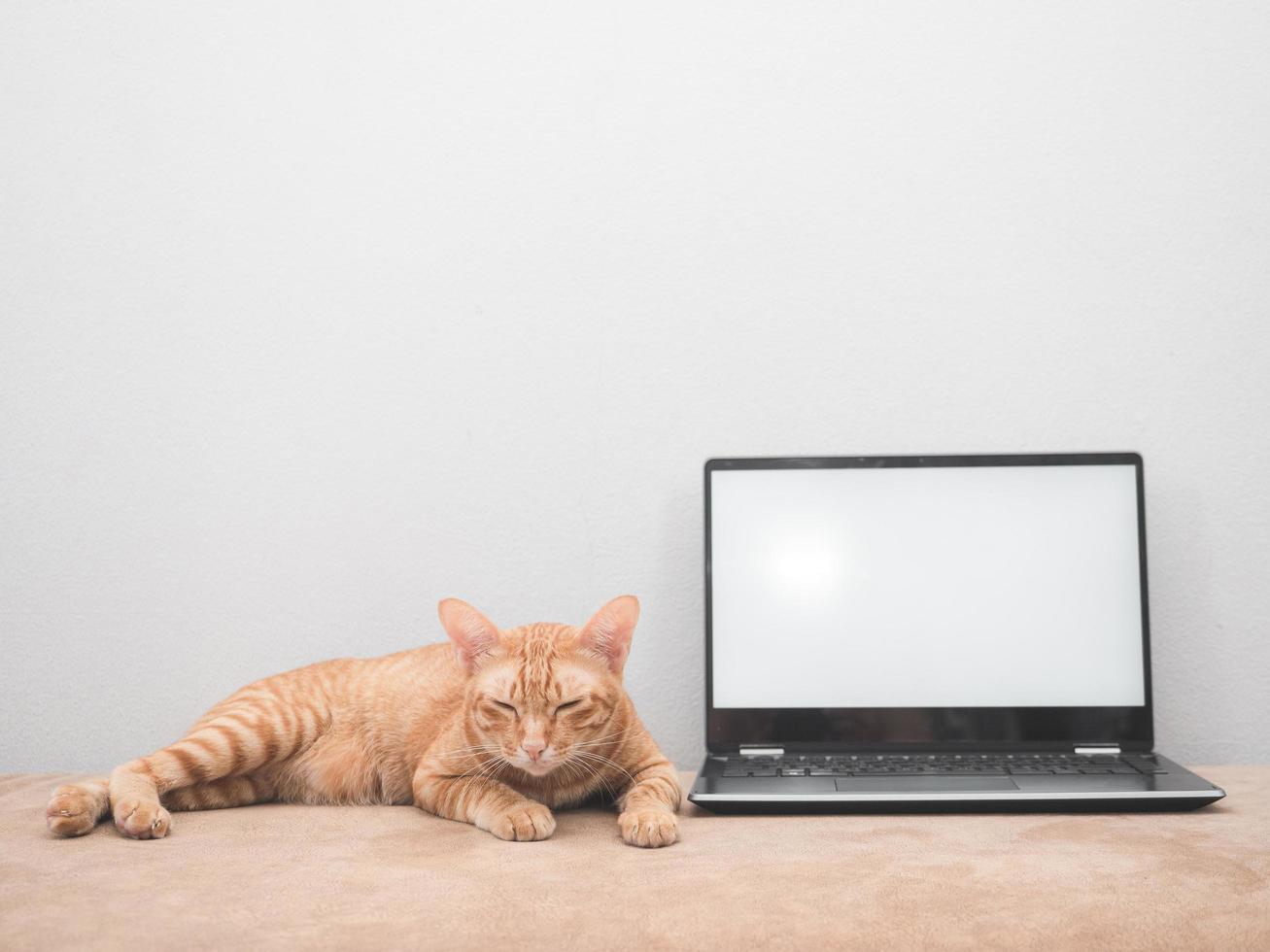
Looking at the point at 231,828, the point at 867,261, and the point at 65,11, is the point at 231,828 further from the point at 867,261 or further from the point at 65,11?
the point at 65,11

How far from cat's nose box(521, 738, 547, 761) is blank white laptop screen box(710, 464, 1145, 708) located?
14.5 inches

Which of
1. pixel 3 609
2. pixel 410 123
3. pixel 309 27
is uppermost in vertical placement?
pixel 309 27

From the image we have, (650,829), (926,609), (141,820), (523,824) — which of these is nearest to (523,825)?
(523,824)

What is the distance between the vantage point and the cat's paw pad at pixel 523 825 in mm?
1126

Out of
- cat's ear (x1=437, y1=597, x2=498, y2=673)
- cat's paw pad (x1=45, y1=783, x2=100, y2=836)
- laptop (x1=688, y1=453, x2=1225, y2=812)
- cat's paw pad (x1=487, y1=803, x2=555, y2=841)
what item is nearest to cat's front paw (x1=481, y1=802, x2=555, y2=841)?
cat's paw pad (x1=487, y1=803, x2=555, y2=841)

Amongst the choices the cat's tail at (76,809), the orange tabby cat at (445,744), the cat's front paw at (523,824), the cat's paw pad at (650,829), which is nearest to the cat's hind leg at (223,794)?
the orange tabby cat at (445,744)

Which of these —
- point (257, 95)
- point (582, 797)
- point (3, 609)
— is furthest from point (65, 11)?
point (582, 797)

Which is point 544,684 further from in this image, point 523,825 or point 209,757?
point 209,757

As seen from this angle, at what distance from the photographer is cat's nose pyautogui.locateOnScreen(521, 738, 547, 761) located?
1.18 m

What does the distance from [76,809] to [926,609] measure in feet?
3.74

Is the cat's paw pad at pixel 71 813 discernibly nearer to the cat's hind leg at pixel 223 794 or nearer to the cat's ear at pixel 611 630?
the cat's hind leg at pixel 223 794

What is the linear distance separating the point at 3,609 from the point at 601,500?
103 centimetres

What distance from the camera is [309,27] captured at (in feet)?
5.59

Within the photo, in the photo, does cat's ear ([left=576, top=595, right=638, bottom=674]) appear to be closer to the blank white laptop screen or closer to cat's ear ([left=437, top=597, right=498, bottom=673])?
cat's ear ([left=437, top=597, right=498, bottom=673])
